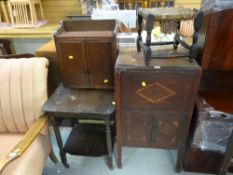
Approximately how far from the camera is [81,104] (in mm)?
1270

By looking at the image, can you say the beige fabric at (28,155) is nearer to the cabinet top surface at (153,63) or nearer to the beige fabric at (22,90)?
the beige fabric at (22,90)

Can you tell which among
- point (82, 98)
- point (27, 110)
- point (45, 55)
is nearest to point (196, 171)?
point (82, 98)

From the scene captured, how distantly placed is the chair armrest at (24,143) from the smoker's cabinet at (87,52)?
345 millimetres

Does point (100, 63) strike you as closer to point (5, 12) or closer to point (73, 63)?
point (73, 63)

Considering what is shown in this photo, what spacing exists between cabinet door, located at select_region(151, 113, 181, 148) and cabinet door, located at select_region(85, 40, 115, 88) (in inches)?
16.5

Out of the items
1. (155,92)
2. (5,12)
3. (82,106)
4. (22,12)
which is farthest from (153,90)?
(5,12)

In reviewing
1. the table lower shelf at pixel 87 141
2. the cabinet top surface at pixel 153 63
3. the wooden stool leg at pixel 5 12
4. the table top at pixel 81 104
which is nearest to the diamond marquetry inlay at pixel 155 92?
the cabinet top surface at pixel 153 63

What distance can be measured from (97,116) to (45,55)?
2.17 ft

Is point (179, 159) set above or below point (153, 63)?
below

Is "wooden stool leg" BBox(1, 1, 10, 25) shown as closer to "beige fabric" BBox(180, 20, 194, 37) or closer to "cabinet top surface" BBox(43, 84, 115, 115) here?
"cabinet top surface" BBox(43, 84, 115, 115)

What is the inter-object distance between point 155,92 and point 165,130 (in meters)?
0.32

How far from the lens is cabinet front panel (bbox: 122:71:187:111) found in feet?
3.51

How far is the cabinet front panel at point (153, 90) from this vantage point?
107cm

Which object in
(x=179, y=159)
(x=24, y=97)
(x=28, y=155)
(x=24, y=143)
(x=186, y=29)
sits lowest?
(x=179, y=159)
